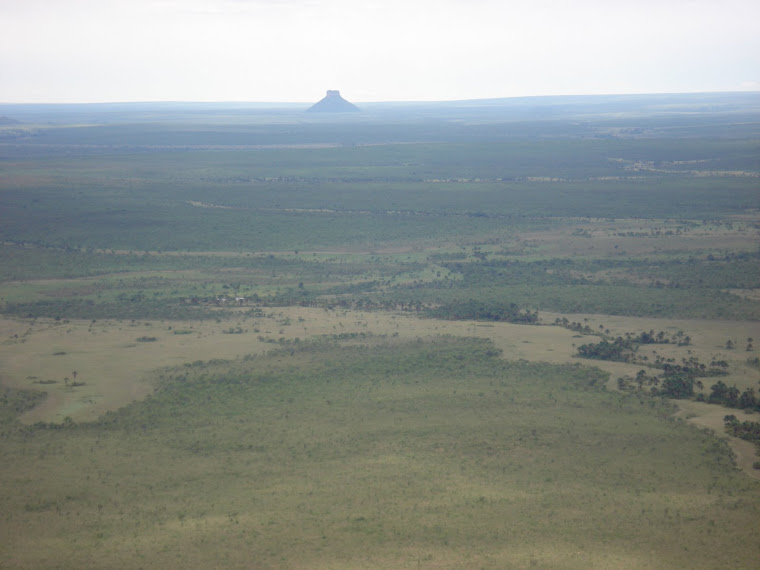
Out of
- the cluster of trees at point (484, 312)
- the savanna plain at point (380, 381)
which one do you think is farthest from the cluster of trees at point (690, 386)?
the cluster of trees at point (484, 312)

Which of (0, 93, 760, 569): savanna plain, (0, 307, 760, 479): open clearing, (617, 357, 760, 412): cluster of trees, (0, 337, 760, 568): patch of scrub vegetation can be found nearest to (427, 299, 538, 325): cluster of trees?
(0, 93, 760, 569): savanna plain

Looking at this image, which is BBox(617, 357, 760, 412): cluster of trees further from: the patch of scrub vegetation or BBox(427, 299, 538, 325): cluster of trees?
BBox(427, 299, 538, 325): cluster of trees

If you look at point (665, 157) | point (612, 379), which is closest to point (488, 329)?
point (612, 379)

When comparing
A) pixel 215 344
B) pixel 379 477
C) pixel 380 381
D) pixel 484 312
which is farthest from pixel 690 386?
pixel 215 344

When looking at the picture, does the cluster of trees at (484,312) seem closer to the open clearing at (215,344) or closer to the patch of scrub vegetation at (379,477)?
the open clearing at (215,344)

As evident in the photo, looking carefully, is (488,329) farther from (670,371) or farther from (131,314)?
(131,314)
